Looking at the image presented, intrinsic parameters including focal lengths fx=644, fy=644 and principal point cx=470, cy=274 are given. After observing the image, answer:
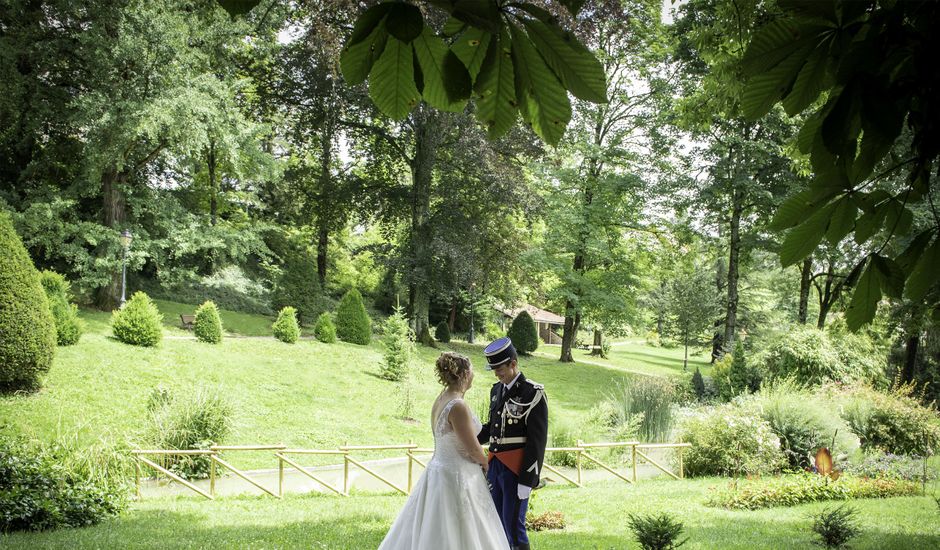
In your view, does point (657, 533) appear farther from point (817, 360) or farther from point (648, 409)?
point (817, 360)

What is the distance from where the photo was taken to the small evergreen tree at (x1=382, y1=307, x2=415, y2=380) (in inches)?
661

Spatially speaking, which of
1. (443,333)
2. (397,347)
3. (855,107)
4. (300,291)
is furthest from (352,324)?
(855,107)

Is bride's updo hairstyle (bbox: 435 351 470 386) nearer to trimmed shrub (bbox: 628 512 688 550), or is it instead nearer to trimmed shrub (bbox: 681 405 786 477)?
trimmed shrub (bbox: 628 512 688 550)

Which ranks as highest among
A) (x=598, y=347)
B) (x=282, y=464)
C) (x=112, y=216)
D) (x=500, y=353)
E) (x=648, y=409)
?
(x=112, y=216)

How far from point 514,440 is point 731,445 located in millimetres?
7248

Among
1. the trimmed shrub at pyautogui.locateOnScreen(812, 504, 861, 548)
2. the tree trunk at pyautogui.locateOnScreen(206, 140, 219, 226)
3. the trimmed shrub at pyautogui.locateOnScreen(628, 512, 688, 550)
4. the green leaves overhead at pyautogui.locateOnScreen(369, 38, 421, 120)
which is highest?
the tree trunk at pyautogui.locateOnScreen(206, 140, 219, 226)

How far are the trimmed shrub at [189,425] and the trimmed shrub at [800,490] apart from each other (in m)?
7.08

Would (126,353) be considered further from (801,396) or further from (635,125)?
(635,125)

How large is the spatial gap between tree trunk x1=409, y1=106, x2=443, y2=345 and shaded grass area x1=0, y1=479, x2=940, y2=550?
14569 millimetres

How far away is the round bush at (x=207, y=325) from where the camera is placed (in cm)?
1642

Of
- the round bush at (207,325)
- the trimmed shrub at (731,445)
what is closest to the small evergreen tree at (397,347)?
the round bush at (207,325)

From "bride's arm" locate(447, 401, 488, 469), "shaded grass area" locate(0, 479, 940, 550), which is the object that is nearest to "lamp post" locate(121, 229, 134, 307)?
"shaded grass area" locate(0, 479, 940, 550)

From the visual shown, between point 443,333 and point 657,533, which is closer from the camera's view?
point 657,533

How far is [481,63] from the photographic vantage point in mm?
1194
